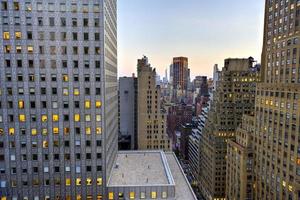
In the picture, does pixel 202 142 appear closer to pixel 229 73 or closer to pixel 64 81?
pixel 229 73

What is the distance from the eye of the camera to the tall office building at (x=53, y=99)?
64500 millimetres

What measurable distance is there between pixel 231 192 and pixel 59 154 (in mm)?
86720

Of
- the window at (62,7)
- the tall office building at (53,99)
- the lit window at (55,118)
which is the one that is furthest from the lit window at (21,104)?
the window at (62,7)

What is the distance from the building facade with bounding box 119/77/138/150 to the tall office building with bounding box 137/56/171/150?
72.0 ft

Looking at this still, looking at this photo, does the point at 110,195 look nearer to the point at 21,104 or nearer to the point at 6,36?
the point at 21,104

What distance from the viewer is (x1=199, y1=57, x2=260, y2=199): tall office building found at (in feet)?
455

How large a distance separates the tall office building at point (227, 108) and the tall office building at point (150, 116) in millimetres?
29380

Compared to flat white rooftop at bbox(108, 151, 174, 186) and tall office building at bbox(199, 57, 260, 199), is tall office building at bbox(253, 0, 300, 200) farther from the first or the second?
flat white rooftop at bbox(108, 151, 174, 186)

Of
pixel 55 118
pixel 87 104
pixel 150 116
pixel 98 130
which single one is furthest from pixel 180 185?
pixel 150 116

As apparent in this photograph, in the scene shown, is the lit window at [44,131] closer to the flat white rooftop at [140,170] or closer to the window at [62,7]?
the flat white rooftop at [140,170]

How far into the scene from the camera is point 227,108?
14025cm

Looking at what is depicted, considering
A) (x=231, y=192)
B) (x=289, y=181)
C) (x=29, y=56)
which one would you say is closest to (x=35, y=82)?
(x=29, y=56)

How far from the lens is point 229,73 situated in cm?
13825

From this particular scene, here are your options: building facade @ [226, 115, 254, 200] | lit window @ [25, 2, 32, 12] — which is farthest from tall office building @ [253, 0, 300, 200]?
lit window @ [25, 2, 32, 12]
